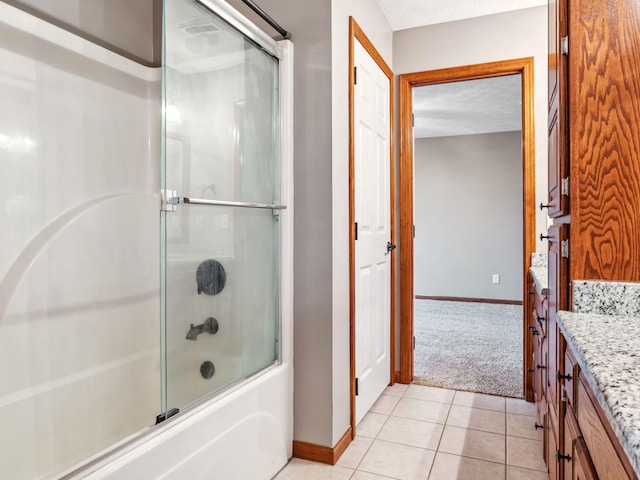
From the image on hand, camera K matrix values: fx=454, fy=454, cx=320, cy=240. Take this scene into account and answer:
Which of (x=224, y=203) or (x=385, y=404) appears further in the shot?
(x=385, y=404)

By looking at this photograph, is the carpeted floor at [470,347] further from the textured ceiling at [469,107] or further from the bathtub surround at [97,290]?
the textured ceiling at [469,107]

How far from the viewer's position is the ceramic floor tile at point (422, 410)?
8.71ft

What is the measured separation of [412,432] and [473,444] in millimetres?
316

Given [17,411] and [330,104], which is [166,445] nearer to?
[17,411]

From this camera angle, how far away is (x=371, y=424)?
2561 millimetres

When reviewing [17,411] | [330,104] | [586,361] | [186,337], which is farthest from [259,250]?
[586,361]

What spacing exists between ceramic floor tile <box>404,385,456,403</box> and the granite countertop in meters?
1.86

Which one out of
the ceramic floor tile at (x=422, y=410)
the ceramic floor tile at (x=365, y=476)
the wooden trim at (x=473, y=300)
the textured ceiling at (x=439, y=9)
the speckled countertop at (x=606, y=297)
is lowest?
the ceramic floor tile at (x=365, y=476)

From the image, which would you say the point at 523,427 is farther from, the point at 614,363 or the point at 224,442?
the point at 614,363

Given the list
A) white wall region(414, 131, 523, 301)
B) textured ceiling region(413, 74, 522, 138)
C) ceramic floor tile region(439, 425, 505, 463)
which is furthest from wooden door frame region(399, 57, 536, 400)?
white wall region(414, 131, 523, 301)

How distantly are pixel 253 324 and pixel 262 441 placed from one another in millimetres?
488

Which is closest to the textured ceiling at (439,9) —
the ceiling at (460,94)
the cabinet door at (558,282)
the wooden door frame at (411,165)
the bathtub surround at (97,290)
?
the ceiling at (460,94)

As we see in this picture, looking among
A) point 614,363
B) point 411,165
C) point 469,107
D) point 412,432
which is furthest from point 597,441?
point 469,107

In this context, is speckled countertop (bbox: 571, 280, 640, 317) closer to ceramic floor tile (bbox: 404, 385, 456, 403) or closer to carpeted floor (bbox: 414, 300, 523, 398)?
ceramic floor tile (bbox: 404, 385, 456, 403)
